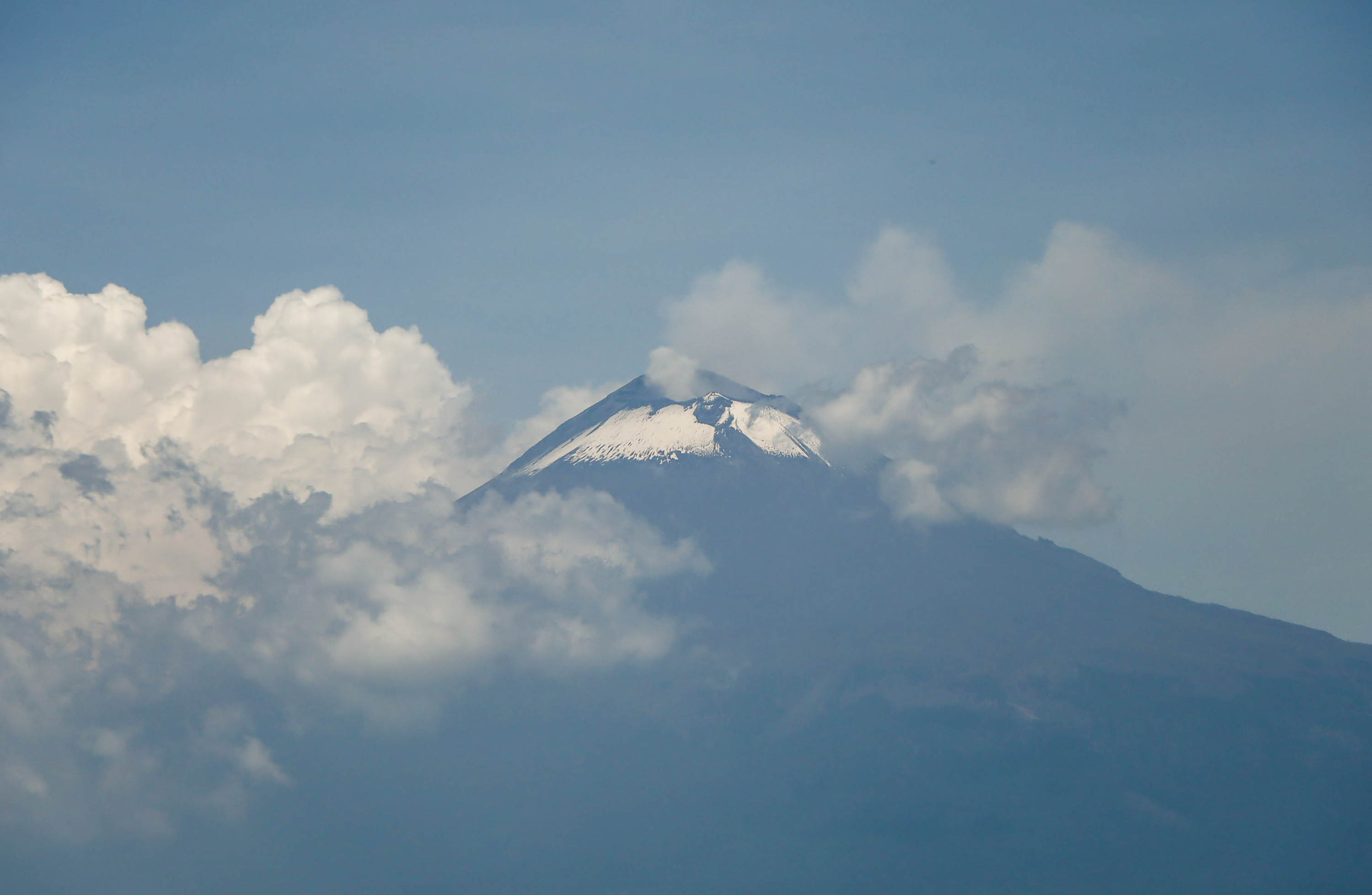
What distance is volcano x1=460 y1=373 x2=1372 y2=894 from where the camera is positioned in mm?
168750

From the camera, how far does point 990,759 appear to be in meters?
179

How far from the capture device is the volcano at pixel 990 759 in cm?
16875

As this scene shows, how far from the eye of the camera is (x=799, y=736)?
184 m

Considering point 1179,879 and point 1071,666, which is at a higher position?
point 1071,666

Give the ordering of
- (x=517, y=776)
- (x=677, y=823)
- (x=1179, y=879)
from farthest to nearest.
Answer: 1. (x=517, y=776)
2. (x=677, y=823)
3. (x=1179, y=879)

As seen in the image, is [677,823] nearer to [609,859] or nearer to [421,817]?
[609,859]

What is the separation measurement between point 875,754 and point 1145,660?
129ft

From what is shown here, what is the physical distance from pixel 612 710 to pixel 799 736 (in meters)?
28.4

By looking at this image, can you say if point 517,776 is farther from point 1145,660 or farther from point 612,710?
point 1145,660

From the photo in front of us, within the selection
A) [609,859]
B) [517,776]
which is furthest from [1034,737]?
[517,776]

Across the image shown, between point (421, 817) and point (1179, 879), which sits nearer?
point (1179, 879)

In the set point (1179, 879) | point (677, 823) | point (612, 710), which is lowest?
point (1179, 879)

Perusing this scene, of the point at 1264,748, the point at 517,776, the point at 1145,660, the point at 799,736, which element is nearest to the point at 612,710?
the point at 517,776

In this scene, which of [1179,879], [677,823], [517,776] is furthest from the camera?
[517,776]
